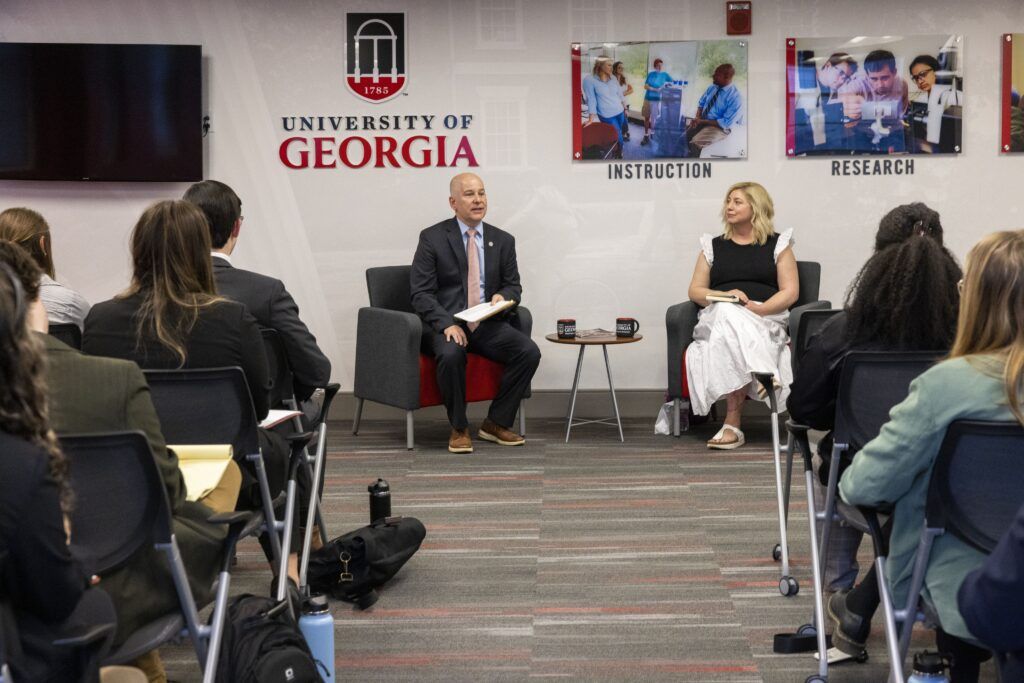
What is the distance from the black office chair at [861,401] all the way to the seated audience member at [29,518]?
78.3 inches

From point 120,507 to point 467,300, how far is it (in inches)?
192

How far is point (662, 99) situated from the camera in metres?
7.56

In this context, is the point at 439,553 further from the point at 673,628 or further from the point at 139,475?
the point at 139,475

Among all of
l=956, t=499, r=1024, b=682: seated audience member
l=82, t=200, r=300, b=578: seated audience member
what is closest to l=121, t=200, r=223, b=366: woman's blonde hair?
l=82, t=200, r=300, b=578: seated audience member

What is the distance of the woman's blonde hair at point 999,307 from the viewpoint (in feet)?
7.75

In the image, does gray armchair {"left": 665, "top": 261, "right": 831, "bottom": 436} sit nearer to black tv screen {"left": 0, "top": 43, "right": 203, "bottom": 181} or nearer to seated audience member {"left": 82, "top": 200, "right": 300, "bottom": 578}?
black tv screen {"left": 0, "top": 43, "right": 203, "bottom": 181}

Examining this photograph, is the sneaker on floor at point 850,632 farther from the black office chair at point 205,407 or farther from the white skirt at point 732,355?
the white skirt at point 732,355

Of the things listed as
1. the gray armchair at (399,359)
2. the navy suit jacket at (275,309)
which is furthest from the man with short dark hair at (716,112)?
the navy suit jacket at (275,309)

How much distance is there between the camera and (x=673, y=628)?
12.6 feet

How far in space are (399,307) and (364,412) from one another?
0.86 m

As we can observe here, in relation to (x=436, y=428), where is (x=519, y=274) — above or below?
above

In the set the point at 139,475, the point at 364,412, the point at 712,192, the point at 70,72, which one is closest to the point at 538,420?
the point at 364,412

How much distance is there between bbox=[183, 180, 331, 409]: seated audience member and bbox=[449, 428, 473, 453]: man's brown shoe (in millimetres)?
2669

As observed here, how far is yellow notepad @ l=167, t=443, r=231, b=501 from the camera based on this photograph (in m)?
2.83
